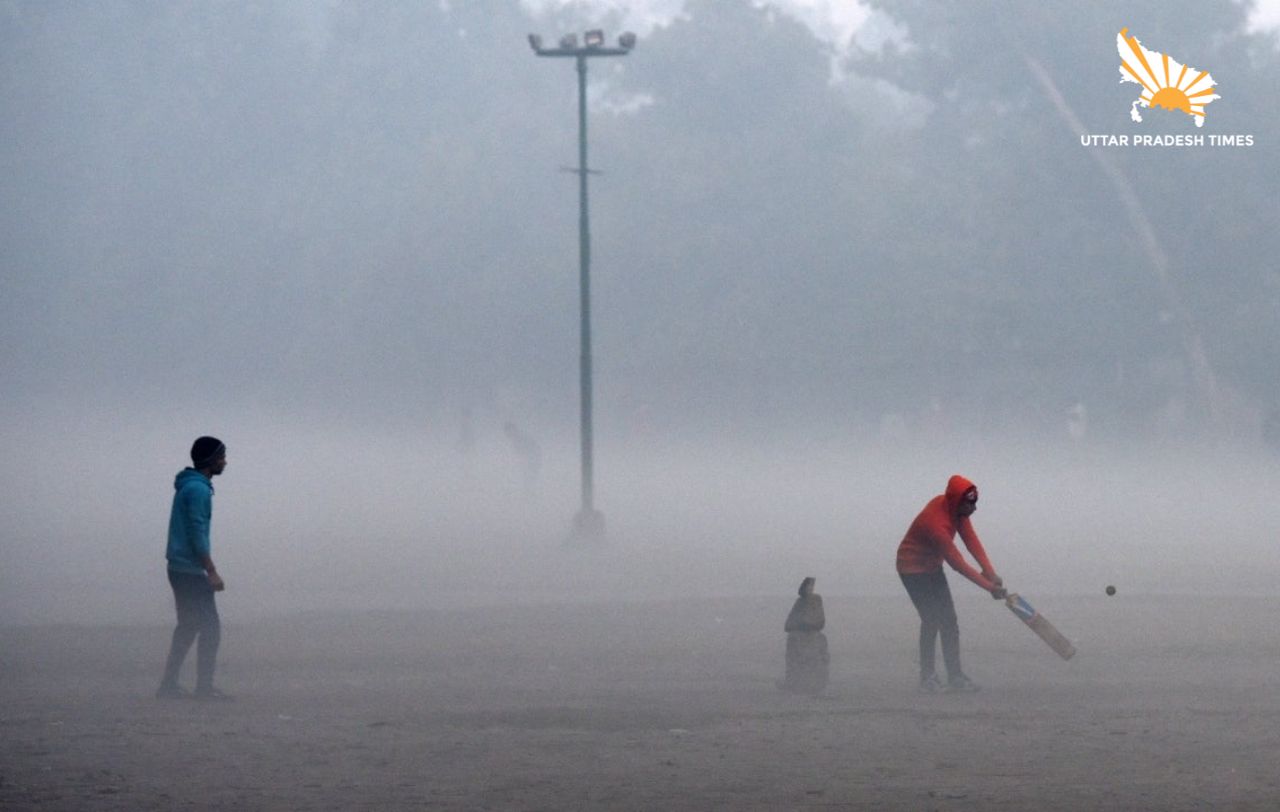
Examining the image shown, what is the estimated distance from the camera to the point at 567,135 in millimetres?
60812

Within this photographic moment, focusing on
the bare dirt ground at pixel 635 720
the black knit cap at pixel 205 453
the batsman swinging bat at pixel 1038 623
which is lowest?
the bare dirt ground at pixel 635 720

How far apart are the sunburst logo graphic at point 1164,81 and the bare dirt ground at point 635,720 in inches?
1144

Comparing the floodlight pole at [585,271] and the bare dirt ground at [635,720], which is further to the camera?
the floodlight pole at [585,271]

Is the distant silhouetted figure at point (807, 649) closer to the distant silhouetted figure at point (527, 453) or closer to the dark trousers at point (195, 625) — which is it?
the dark trousers at point (195, 625)

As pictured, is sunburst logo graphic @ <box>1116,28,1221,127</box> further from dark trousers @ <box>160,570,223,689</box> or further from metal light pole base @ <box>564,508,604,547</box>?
dark trousers @ <box>160,570,223,689</box>

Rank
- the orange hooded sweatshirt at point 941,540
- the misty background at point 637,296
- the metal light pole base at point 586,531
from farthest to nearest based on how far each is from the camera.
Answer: the misty background at point 637,296 < the metal light pole base at point 586,531 < the orange hooded sweatshirt at point 941,540

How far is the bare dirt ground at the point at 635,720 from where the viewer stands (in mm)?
8320

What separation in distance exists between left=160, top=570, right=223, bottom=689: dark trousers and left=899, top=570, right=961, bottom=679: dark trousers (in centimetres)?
415

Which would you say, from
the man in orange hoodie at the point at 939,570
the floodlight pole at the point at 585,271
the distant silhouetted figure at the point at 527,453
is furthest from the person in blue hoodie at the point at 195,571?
the distant silhouetted figure at the point at 527,453

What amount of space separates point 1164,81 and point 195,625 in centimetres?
3661

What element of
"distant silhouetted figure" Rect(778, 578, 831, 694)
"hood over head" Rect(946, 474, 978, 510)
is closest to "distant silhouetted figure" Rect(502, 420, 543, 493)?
"distant silhouetted figure" Rect(778, 578, 831, 694)

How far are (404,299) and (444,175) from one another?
13.4 feet

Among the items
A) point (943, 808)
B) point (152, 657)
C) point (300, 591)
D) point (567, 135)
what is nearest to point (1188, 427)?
point (567, 135)

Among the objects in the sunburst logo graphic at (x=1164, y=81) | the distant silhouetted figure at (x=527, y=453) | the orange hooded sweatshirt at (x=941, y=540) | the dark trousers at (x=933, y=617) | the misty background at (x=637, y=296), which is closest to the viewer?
the orange hooded sweatshirt at (x=941, y=540)
